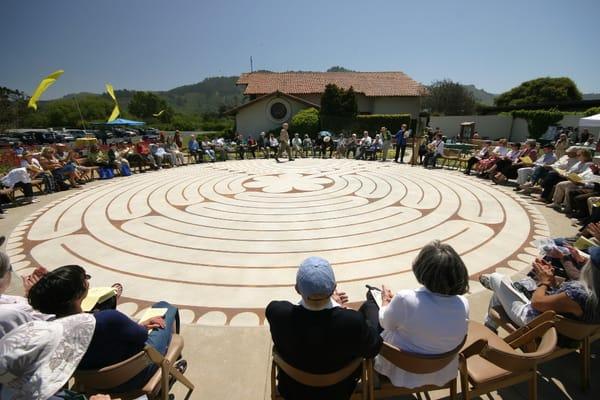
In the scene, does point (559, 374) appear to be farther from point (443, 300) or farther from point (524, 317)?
point (443, 300)

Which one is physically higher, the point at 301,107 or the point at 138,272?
the point at 301,107

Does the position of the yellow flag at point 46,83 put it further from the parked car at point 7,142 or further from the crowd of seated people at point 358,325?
the parked car at point 7,142

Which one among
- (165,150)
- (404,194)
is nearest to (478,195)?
(404,194)

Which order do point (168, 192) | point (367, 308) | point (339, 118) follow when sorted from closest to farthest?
point (367, 308) → point (168, 192) → point (339, 118)

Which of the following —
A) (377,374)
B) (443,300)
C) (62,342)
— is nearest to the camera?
(62,342)

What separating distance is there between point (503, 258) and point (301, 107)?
24.3m

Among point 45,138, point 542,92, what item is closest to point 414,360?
point 45,138

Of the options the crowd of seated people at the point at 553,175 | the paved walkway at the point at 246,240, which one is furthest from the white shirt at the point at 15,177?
the crowd of seated people at the point at 553,175

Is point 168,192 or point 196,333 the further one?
point 168,192

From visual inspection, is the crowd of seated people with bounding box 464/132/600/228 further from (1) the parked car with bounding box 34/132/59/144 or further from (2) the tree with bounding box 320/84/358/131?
(1) the parked car with bounding box 34/132/59/144

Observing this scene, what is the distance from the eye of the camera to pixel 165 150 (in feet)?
47.0

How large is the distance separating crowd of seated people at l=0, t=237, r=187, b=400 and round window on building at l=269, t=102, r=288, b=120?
25751 millimetres

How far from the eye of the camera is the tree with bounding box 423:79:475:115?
2039 inches

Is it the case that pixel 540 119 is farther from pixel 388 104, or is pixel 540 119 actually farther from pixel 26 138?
pixel 26 138
